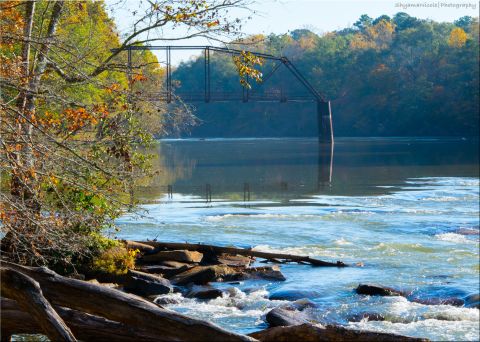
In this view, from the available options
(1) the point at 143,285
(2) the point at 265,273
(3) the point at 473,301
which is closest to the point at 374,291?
(3) the point at 473,301

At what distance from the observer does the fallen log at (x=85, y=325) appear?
25.4 feet

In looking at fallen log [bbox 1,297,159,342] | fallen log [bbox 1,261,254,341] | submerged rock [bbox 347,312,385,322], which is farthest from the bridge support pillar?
fallen log [bbox 1,261,254,341]

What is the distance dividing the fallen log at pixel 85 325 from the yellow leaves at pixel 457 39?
106417 mm

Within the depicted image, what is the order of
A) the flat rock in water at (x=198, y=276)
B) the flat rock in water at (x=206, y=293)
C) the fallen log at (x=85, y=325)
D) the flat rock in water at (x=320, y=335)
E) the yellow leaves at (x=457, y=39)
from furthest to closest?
1. the yellow leaves at (x=457, y=39)
2. the flat rock in water at (x=198, y=276)
3. the flat rock in water at (x=206, y=293)
4. the flat rock in water at (x=320, y=335)
5. the fallen log at (x=85, y=325)

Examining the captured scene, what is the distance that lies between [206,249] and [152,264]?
1473 mm

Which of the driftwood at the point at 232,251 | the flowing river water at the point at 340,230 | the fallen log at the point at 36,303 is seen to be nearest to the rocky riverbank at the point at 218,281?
the driftwood at the point at 232,251

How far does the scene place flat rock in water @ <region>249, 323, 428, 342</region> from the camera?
27.3 ft

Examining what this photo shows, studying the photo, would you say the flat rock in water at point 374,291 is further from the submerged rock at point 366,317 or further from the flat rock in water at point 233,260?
the flat rock in water at point 233,260

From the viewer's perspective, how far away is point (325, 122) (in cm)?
9475

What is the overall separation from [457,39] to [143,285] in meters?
102

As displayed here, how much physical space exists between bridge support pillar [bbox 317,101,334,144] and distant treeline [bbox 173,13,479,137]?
10.5m

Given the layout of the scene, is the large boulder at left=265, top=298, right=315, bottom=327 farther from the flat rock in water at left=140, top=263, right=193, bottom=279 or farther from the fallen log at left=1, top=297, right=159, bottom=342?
the fallen log at left=1, top=297, right=159, bottom=342

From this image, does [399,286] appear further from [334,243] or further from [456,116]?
[456,116]

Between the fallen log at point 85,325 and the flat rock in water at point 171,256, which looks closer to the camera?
the fallen log at point 85,325
